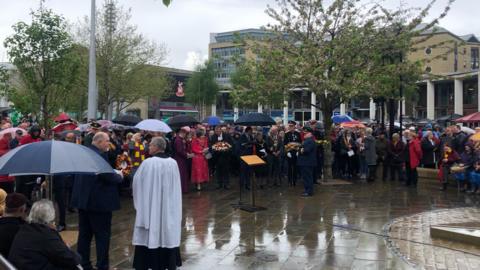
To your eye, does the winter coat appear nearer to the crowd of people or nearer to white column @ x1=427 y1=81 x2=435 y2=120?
the crowd of people

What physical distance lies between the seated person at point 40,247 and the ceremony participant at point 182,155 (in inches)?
355

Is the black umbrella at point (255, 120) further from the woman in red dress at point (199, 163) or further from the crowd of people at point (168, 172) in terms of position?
the woman in red dress at point (199, 163)

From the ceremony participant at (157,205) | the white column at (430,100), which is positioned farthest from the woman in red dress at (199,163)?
the white column at (430,100)

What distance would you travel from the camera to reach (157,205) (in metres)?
5.98

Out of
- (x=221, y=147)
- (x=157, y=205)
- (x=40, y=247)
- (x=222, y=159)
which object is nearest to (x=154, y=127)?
(x=221, y=147)

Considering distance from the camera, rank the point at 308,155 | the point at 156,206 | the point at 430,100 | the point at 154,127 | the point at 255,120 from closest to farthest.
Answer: the point at 156,206 → the point at 154,127 → the point at 308,155 → the point at 255,120 → the point at 430,100

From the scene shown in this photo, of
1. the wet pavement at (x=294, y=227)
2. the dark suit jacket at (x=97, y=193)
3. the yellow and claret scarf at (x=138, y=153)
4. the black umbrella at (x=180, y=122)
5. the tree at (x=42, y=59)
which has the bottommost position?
the wet pavement at (x=294, y=227)

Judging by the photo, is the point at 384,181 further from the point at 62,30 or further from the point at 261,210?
the point at 62,30

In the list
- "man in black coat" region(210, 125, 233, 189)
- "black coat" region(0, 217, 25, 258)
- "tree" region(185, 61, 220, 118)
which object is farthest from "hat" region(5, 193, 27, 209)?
"tree" region(185, 61, 220, 118)

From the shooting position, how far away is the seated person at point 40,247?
177 inches

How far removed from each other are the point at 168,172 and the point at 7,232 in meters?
1.89

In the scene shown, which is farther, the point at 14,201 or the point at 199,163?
the point at 199,163

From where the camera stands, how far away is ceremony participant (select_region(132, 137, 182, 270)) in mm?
5977

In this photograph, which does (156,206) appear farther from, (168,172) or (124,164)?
(124,164)
